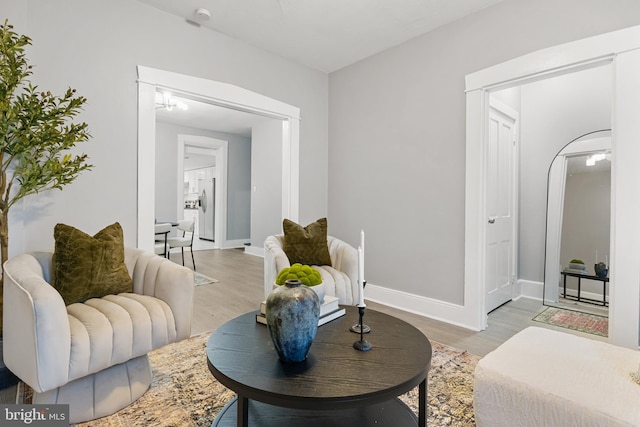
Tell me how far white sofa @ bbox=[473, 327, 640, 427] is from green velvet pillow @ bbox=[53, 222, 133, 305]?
1933 mm

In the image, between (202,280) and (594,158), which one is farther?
(202,280)

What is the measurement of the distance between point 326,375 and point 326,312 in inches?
19.9

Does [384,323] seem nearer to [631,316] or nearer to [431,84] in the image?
[631,316]

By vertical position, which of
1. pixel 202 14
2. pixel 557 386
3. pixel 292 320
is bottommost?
pixel 557 386

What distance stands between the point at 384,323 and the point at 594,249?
10.0 ft

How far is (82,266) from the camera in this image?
175cm

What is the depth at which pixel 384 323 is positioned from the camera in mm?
1623

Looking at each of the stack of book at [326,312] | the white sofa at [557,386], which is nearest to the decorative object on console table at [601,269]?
the white sofa at [557,386]

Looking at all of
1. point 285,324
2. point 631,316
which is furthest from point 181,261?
point 631,316

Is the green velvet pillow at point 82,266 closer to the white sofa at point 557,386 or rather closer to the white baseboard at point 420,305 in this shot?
the white sofa at point 557,386

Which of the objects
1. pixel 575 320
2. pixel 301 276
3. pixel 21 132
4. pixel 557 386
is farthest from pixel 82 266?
pixel 575 320

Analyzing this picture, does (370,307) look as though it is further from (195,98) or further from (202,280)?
(195,98)

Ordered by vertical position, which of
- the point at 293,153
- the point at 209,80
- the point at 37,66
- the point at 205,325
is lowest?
the point at 205,325

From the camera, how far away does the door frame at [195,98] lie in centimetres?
269
